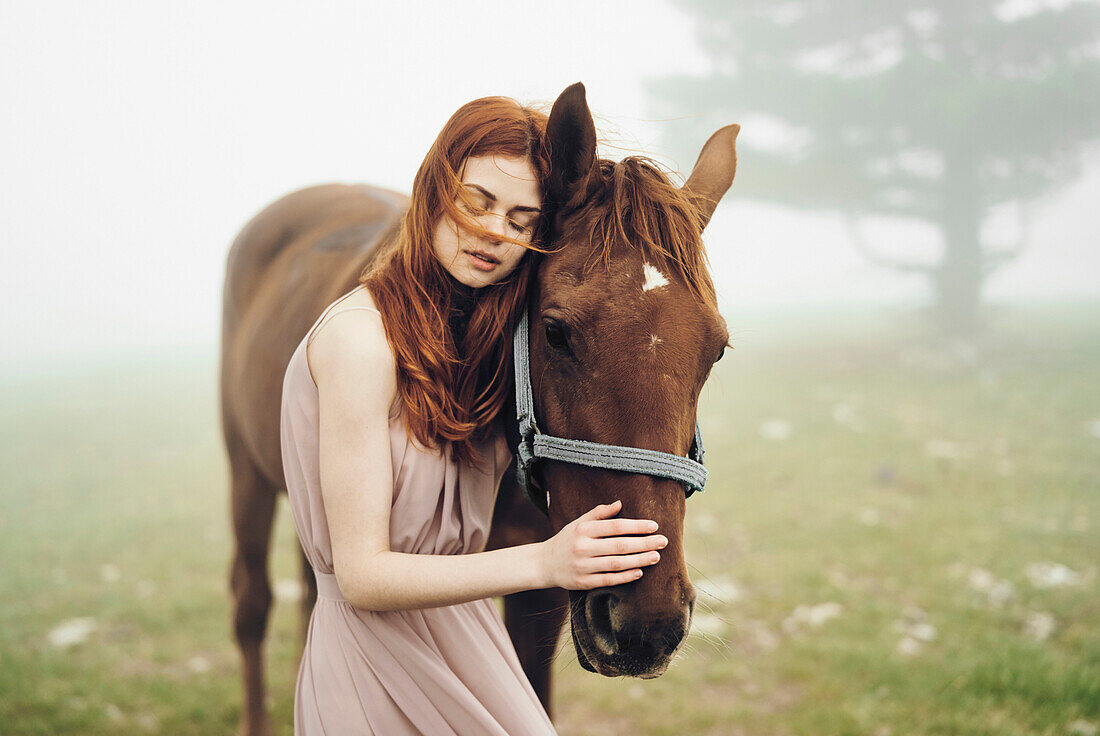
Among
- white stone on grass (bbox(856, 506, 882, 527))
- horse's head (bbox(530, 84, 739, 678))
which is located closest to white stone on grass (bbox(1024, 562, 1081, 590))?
white stone on grass (bbox(856, 506, 882, 527))

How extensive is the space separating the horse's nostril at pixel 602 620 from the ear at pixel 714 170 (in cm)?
87

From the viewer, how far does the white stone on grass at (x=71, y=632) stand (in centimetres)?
373

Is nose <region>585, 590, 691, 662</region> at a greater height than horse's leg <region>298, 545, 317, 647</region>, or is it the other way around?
nose <region>585, 590, 691, 662</region>

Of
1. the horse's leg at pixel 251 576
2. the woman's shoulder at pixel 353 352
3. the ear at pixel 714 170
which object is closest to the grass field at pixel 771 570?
the horse's leg at pixel 251 576

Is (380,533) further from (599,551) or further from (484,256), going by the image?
(484,256)

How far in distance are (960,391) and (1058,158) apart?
4625 mm

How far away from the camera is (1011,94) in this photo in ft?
33.9

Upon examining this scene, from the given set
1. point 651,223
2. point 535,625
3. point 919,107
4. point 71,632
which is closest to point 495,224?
point 651,223

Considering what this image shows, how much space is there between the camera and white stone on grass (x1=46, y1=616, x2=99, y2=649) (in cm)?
373

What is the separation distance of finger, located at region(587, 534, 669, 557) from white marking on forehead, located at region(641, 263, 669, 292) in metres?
0.46

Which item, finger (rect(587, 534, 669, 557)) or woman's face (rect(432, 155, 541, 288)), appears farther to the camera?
woman's face (rect(432, 155, 541, 288))

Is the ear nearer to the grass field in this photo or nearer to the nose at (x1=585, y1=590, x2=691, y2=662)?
the grass field

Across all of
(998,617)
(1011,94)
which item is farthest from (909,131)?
(998,617)

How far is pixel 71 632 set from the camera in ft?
12.6
